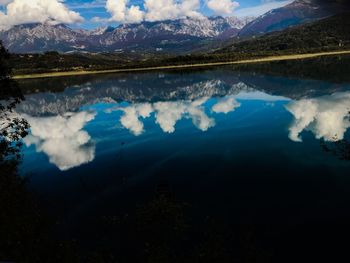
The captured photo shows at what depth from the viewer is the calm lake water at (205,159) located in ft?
109

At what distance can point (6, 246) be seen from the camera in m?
20.7

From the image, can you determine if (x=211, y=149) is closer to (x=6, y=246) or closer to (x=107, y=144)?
(x=107, y=144)

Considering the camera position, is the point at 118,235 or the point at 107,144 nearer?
the point at 118,235

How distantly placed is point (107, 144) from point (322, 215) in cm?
3900

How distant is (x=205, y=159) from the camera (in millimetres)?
48438

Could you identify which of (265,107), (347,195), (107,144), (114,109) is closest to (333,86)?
(265,107)

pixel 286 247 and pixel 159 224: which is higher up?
pixel 159 224

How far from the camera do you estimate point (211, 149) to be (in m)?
53.0

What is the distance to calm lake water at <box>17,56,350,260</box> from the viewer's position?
33.2m

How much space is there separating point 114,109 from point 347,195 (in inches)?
3082

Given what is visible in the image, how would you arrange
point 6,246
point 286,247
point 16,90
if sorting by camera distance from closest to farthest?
point 6,246
point 286,247
point 16,90

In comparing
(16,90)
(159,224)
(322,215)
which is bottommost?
(322,215)

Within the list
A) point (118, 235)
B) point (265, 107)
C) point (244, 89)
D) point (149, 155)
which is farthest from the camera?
point (244, 89)

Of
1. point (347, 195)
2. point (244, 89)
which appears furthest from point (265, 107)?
point (347, 195)
